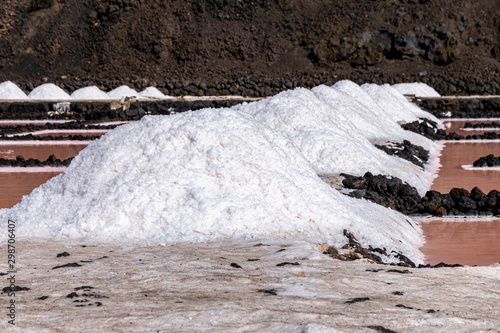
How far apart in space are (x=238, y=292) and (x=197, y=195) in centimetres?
216

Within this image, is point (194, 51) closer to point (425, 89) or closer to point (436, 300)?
point (425, 89)

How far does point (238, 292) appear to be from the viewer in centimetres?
445

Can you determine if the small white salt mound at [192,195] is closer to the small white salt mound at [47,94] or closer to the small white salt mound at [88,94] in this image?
the small white salt mound at [47,94]

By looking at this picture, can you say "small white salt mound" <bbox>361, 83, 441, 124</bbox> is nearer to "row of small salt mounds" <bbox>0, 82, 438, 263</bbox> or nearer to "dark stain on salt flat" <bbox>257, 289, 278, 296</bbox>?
"row of small salt mounds" <bbox>0, 82, 438, 263</bbox>

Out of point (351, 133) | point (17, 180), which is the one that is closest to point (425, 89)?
point (351, 133)

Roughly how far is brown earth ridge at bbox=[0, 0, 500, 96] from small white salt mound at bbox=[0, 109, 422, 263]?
3697 cm

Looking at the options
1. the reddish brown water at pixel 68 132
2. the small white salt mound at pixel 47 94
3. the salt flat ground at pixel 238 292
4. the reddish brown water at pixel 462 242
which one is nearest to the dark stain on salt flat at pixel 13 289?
the salt flat ground at pixel 238 292

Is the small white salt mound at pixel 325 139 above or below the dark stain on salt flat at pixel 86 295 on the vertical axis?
above

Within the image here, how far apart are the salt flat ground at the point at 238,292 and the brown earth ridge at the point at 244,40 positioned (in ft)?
127

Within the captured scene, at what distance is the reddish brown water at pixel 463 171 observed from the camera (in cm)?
1102

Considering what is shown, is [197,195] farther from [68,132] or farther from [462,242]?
[68,132]

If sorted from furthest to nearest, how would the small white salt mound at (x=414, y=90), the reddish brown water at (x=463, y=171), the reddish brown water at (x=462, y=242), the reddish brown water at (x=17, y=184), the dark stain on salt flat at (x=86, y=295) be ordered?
the small white salt mound at (x=414, y=90)
the reddish brown water at (x=463, y=171)
the reddish brown water at (x=17, y=184)
the reddish brown water at (x=462, y=242)
the dark stain on salt flat at (x=86, y=295)

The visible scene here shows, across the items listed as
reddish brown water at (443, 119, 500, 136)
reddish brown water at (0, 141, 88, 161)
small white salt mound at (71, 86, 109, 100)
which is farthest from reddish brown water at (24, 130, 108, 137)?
small white salt mound at (71, 86, 109, 100)

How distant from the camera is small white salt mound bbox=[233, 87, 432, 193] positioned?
10.6 meters
